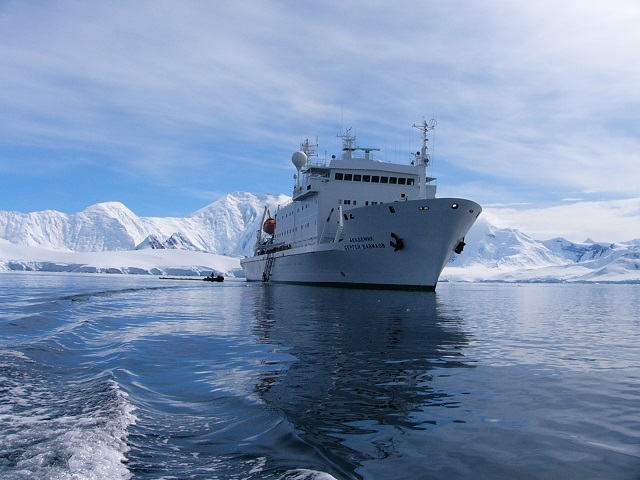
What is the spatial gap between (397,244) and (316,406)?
2870 centimetres

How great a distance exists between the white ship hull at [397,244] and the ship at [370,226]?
2.5 inches

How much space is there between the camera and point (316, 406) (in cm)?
661

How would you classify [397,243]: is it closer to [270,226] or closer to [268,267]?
[268,267]

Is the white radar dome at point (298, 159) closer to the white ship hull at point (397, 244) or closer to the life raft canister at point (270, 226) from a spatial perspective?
the life raft canister at point (270, 226)

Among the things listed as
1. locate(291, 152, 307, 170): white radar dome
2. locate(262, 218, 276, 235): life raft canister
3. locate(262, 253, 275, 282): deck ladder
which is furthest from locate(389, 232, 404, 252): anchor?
locate(262, 218, 276, 235): life raft canister

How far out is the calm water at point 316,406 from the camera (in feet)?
15.3

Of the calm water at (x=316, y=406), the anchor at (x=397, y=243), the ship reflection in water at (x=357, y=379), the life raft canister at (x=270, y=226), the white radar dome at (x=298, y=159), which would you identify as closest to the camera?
the calm water at (x=316, y=406)

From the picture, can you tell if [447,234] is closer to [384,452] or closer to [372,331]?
[372,331]

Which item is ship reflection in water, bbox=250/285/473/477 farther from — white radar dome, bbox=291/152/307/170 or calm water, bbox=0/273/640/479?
white radar dome, bbox=291/152/307/170

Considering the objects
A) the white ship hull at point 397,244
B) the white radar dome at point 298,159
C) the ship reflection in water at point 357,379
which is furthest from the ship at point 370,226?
the ship reflection in water at point 357,379

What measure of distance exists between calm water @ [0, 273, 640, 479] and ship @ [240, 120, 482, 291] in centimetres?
2034

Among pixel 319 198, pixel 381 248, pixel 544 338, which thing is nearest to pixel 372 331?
pixel 544 338

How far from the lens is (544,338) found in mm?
14297

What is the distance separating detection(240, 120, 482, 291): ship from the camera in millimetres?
33812
